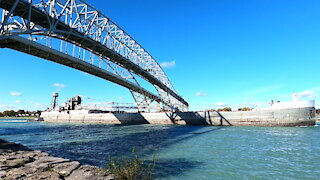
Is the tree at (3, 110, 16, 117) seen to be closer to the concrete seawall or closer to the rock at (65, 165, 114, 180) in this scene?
the concrete seawall

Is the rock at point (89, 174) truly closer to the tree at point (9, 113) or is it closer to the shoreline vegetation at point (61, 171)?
the shoreline vegetation at point (61, 171)

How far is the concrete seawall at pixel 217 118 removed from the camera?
112 feet

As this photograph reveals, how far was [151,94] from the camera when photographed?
222ft

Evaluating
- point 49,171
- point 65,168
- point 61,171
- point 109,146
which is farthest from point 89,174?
point 109,146

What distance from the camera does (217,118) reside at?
1700 inches

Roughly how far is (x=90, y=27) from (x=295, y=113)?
3838 cm

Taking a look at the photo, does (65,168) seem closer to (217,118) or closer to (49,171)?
(49,171)

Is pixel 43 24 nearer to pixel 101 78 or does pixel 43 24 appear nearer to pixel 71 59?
pixel 71 59

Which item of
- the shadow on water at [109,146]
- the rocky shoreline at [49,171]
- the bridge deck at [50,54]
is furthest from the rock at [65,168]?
the bridge deck at [50,54]

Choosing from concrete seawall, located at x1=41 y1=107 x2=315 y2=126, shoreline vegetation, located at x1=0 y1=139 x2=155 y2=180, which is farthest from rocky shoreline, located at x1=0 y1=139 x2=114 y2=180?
concrete seawall, located at x1=41 y1=107 x2=315 y2=126

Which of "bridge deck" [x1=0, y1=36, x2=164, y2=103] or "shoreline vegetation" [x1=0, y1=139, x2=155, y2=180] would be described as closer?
"shoreline vegetation" [x1=0, y1=139, x2=155, y2=180]

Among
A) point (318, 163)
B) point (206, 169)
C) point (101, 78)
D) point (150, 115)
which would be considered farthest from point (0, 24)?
point (150, 115)

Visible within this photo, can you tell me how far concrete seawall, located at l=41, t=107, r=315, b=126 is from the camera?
3400 cm

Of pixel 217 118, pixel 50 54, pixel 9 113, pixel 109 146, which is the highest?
pixel 50 54
